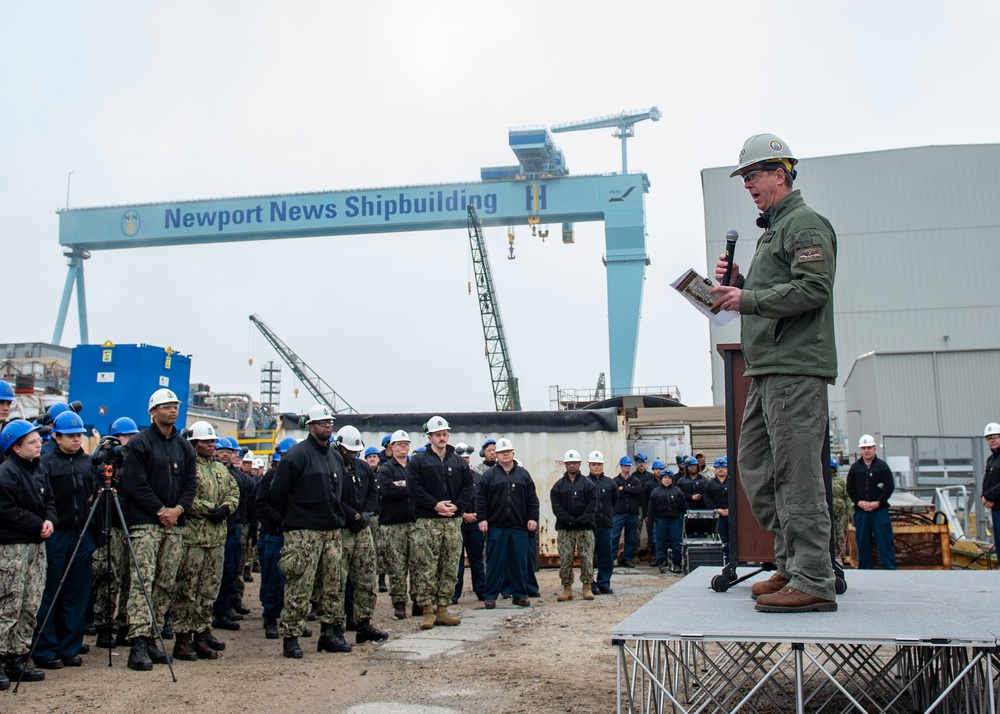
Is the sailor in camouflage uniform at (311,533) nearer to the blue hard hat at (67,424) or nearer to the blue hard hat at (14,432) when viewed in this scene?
the blue hard hat at (67,424)

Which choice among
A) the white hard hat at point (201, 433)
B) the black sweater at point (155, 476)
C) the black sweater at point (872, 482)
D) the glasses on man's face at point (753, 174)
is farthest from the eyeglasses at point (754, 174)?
the black sweater at point (872, 482)

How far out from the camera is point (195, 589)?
21.6 feet

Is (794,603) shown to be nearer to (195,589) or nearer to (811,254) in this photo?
(811,254)

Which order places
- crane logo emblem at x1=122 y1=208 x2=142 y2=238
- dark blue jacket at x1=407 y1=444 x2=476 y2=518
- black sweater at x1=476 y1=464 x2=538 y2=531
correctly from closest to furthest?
dark blue jacket at x1=407 y1=444 x2=476 y2=518, black sweater at x1=476 y1=464 x2=538 y2=531, crane logo emblem at x1=122 y1=208 x2=142 y2=238

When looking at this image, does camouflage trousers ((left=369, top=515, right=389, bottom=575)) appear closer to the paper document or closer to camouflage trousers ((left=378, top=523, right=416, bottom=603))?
Answer: camouflage trousers ((left=378, top=523, right=416, bottom=603))

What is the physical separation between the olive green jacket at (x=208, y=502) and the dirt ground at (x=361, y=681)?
2.98ft

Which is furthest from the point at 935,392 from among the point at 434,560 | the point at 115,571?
the point at 115,571

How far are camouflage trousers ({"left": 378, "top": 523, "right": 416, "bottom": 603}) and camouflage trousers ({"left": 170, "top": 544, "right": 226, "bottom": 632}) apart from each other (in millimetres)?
2625

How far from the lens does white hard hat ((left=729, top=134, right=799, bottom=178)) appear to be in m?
3.88

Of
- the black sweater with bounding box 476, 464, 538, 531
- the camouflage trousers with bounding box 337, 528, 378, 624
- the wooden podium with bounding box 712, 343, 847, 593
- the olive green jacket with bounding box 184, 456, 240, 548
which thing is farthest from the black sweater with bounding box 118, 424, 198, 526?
the black sweater with bounding box 476, 464, 538, 531

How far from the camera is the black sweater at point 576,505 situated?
1048 centimetres

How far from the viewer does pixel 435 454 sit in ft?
29.5

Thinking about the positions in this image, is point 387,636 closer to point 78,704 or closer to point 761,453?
point 78,704

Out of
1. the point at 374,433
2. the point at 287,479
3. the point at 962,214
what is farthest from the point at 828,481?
the point at 962,214
